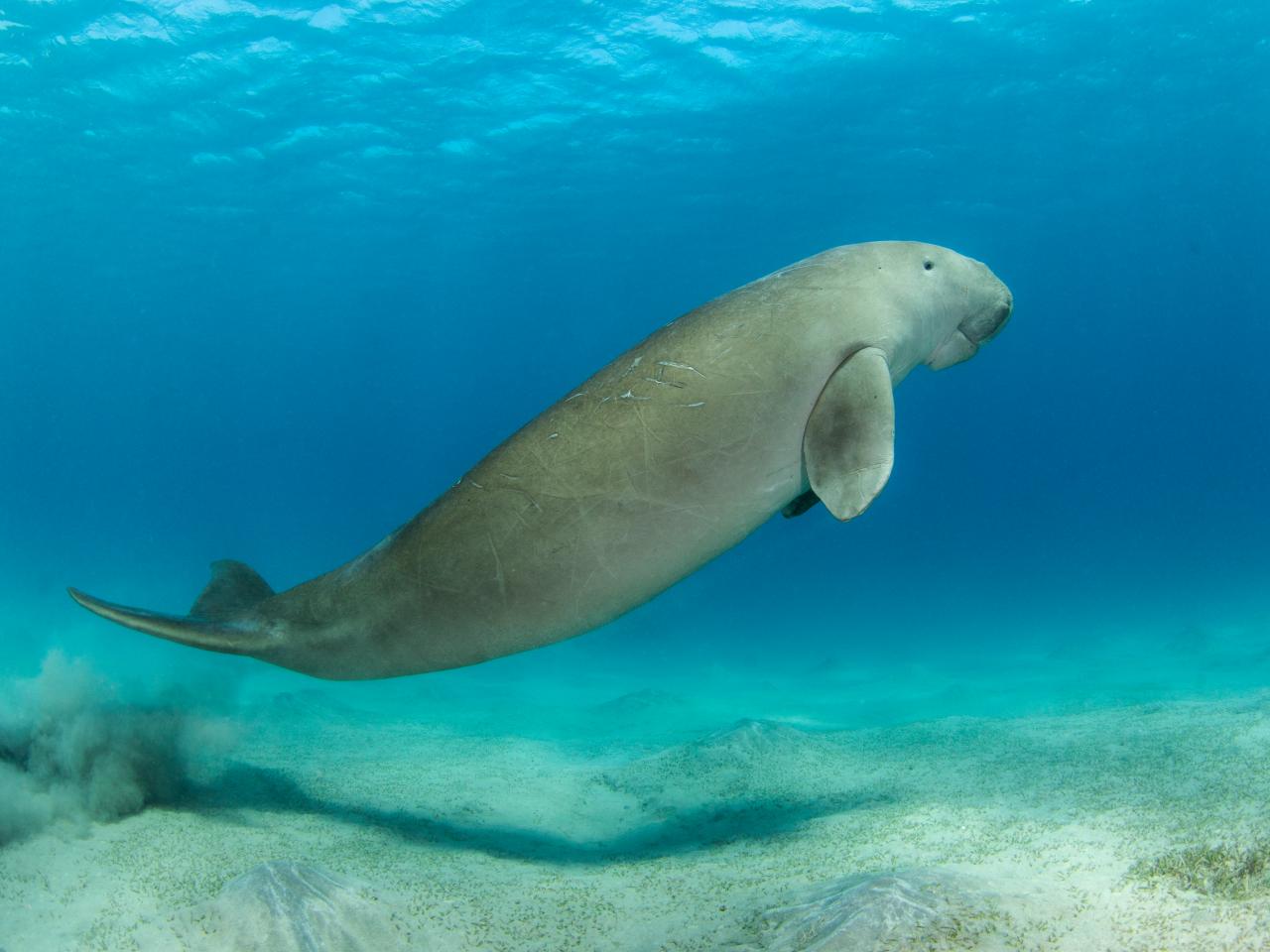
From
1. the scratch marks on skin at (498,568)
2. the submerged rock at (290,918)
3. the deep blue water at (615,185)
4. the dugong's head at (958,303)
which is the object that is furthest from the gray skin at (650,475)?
the deep blue water at (615,185)

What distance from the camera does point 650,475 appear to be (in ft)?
12.8

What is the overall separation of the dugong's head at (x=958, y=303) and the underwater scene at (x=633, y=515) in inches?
1.3

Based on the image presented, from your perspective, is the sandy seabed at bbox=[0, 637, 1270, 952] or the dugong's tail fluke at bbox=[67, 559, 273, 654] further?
the dugong's tail fluke at bbox=[67, 559, 273, 654]

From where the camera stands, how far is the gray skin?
391 cm

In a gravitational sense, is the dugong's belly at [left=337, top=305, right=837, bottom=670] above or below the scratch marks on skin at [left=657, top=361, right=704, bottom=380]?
below

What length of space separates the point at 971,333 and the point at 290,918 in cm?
496

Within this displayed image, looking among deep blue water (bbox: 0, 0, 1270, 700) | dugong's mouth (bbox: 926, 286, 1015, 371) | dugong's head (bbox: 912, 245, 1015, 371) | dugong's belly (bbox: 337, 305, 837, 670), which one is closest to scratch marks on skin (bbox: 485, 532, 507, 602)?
dugong's belly (bbox: 337, 305, 837, 670)

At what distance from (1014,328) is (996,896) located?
80477 mm

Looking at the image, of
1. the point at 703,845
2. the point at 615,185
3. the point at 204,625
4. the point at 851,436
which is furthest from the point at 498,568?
the point at 615,185

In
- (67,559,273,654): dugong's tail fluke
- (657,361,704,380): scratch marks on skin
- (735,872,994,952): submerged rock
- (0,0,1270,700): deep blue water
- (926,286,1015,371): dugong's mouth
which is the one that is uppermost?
(0,0,1270,700): deep blue water

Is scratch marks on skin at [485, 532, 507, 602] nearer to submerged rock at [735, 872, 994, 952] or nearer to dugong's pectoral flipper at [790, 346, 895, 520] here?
dugong's pectoral flipper at [790, 346, 895, 520]

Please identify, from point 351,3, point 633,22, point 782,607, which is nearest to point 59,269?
point 351,3

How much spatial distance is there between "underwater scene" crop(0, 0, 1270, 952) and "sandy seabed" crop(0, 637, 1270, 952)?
4 cm

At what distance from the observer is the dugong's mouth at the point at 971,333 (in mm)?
5008
